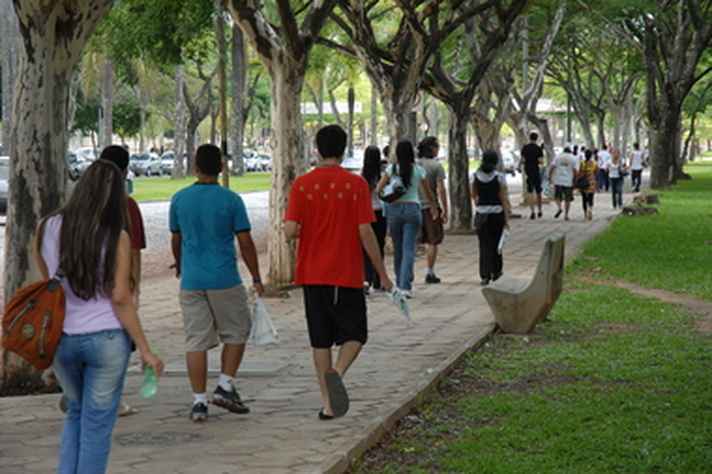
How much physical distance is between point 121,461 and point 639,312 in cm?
793

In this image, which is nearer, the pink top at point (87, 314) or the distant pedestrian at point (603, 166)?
the pink top at point (87, 314)

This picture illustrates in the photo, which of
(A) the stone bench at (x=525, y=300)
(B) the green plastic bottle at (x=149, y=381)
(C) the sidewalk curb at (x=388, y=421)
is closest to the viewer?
(B) the green plastic bottle at (x=149, y=381)

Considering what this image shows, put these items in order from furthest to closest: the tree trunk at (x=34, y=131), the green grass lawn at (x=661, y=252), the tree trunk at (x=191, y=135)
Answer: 1. the tree trunk at (x=191, y=135)
2. the green grass lawn at (x=661, y=252)
3. the tree trunk at (x=34, y=131)

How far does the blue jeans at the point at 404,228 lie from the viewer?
14.7 metres

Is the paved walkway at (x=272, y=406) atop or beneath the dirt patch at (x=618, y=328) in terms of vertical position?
atop

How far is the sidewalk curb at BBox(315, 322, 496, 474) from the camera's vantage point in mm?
7055

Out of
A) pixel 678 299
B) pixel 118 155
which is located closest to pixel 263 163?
pixel 678 299

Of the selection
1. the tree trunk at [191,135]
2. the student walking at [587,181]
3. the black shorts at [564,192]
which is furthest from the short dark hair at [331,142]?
the tree trunk at [191,135]

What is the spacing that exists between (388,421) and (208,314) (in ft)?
4.01

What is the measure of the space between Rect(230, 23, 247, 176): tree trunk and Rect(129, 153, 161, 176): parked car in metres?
9.21

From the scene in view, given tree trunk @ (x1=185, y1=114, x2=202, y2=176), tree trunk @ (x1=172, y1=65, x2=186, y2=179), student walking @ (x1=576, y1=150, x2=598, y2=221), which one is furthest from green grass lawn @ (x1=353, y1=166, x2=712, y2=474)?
tree trunk @ (x1=185, y1=114, x2=202, y2=176)

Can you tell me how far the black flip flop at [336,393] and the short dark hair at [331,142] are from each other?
1.26m

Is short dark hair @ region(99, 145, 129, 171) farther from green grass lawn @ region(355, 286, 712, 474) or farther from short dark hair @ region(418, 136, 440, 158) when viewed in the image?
short dark hair @ region(418, 136, 440, 158)

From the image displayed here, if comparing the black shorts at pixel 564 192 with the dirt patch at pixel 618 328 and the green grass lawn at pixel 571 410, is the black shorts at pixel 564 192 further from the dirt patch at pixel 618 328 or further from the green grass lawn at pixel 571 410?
the green grass lawn at pixel 571 410
